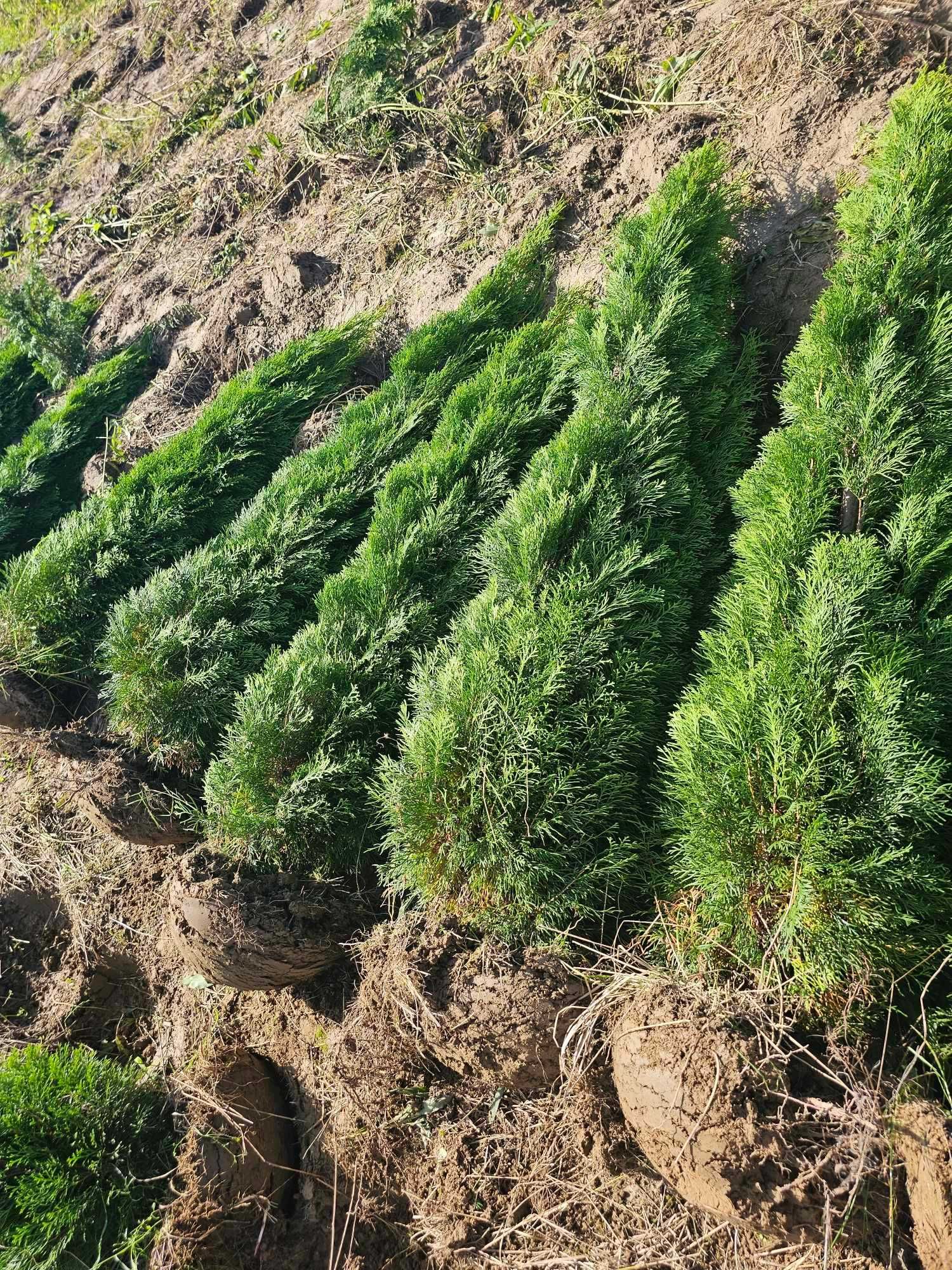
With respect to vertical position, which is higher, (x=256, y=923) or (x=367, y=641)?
(x=367, y=641)

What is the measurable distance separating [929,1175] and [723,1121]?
499 millimetres

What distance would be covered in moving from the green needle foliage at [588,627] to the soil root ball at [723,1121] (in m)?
0.48

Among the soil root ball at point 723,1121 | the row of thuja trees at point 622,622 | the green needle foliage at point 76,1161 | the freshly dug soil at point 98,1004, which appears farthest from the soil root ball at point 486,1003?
the freshly dug soil at point 98,1004

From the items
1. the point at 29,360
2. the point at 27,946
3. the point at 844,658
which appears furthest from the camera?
the point at 29,360

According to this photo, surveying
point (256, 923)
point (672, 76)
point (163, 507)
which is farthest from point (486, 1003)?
point (672, 76)

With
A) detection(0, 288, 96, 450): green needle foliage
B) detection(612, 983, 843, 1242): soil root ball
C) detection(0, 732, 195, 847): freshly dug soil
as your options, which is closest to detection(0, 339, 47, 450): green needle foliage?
detection(0, 288, 96, 450): green needle foliage

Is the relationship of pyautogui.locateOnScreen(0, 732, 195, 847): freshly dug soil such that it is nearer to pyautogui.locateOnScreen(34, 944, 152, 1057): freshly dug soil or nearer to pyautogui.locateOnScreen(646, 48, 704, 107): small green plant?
pyautogui.locateOnScreen(34, 944, 152, 1057): freshly dug soil

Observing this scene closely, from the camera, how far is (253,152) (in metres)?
6.90

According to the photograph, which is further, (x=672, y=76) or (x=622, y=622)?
(x=672, y=76)

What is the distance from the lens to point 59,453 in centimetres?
586

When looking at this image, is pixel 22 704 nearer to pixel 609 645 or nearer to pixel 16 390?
pixel 609 645

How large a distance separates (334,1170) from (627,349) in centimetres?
357

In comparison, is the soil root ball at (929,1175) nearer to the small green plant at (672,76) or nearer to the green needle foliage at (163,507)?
the green needle foliage at (163,507)

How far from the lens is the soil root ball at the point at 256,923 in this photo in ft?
9.00
